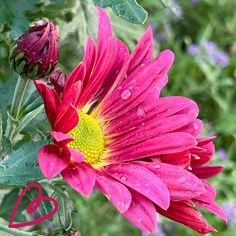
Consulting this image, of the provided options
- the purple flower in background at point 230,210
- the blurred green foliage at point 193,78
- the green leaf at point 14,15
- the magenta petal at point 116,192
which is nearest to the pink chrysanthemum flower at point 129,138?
the magenta petal at point 116,192

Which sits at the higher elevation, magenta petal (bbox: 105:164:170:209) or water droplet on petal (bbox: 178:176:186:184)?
magenta petal (bbox: 105:164:170:209)

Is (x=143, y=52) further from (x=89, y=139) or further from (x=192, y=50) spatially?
(x=192, y=50)

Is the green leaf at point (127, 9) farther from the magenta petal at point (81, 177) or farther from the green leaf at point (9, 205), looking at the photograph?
the green leaf at point (9, 205)

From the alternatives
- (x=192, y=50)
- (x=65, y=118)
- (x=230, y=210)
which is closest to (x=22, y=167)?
(x=65, y=118)

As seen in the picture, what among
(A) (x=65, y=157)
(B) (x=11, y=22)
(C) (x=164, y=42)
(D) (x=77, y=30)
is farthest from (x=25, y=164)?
(C) (x=164, y=42)

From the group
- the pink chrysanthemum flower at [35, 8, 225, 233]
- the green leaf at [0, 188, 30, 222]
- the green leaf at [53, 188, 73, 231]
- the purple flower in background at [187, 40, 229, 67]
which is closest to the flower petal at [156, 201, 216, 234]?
the pink chrysanthemum flower at [35, 8, 225, 233]

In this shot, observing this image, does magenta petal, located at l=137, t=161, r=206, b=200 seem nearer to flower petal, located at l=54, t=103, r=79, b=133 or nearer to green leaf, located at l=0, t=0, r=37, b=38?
flower petal, located at l=54, t=103, r=79, b=133

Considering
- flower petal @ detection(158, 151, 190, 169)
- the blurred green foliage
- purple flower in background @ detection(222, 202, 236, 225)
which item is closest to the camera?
flower petal @ detection(158, 151, 190, 169)
